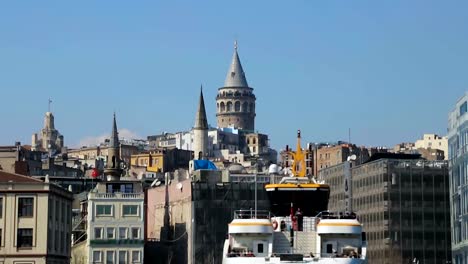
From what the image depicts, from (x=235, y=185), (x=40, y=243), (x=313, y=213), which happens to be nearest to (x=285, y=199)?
(x=313, y=213)

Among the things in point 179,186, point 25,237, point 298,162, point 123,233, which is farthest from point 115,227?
point 298,162

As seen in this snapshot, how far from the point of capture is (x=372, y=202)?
382 ft

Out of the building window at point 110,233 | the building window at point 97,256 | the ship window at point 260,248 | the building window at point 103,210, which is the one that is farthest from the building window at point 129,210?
the ship window at point 260,248

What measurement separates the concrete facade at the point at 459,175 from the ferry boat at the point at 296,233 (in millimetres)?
26716

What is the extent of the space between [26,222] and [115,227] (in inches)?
666

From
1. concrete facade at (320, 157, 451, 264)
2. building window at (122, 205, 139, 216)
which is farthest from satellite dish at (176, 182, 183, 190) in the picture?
building window at (122, 205, 139, 216)

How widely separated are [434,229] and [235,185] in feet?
67.9

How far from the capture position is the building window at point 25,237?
282 ft

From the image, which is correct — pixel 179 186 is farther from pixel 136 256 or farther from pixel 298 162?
pixel 298 162

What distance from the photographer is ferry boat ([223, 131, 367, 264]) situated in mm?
48000

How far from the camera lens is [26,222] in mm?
86062

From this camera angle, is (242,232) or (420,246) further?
(420,246)

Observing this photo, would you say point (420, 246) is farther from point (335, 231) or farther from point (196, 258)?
point (335, 231)

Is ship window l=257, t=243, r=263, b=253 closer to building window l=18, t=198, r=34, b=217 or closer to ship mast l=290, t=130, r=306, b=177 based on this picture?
ship mast l=290, t=130, r=306, b=177
